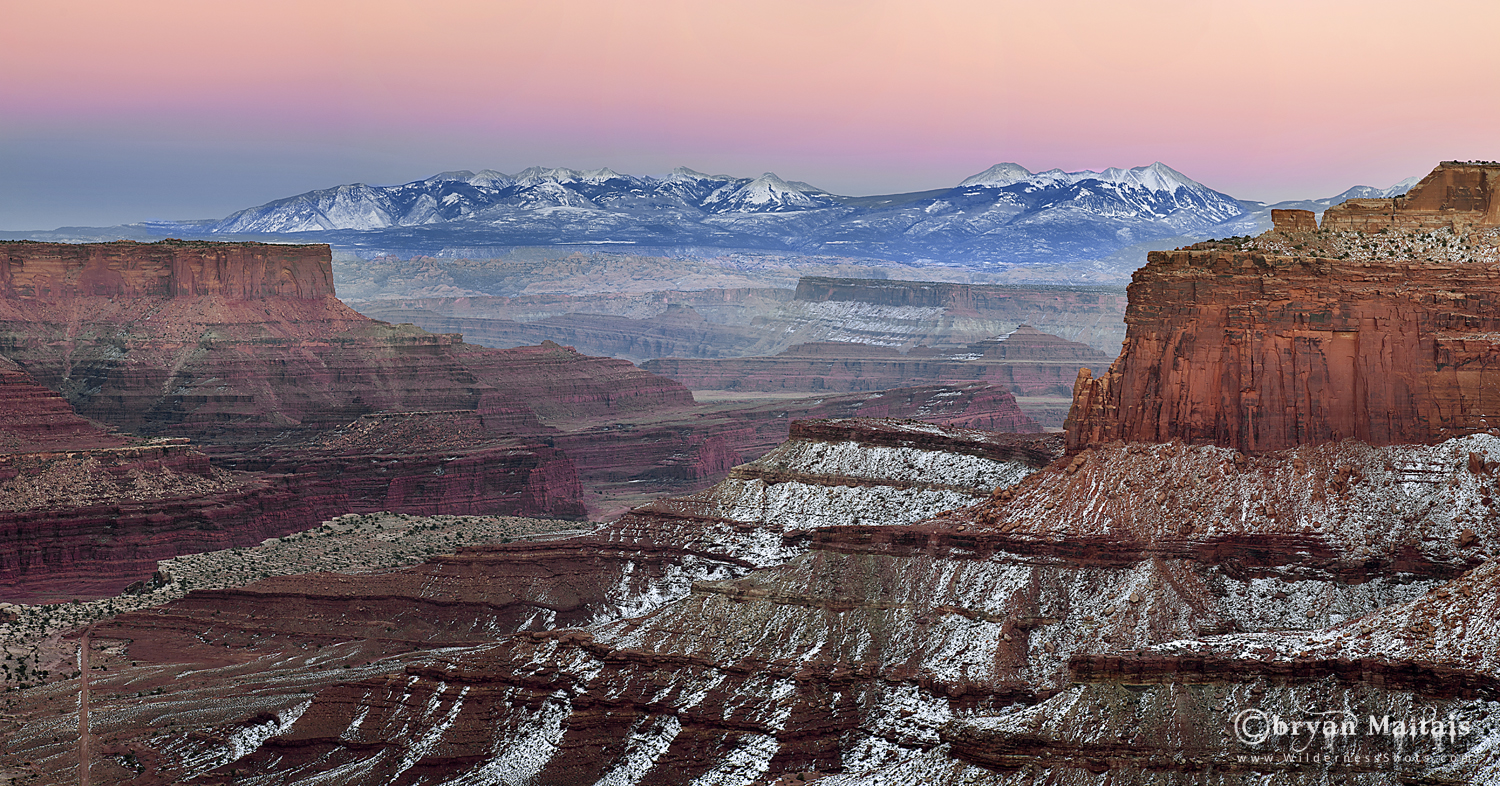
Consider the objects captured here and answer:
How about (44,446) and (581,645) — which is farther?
(44,446)

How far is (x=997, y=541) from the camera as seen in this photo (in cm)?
7775

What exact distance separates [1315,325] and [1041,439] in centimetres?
2821

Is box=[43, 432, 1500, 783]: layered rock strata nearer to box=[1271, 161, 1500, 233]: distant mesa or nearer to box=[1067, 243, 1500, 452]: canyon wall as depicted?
box=[1067, 243, 1500, 452]: canyon wall

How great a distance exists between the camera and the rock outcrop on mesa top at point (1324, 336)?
73688 millimetres

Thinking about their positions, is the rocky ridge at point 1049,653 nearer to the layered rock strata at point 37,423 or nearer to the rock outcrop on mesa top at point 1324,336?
the rock outcrop on mesa top at point 1324,336

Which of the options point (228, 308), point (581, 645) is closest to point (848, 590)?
point (581, 645)

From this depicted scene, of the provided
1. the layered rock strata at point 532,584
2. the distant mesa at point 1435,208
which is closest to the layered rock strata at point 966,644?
the layered rock strata at point 532,584

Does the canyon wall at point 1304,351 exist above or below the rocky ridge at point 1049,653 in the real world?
above

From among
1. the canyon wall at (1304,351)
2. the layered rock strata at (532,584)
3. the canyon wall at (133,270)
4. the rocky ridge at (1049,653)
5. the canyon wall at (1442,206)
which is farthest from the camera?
the canyon wall at (133,270)

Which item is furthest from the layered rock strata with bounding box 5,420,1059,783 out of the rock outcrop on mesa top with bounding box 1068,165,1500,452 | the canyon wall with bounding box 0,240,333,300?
the canyon wall with bounding box 0,240,333,300

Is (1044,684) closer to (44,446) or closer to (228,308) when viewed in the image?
(44,446)

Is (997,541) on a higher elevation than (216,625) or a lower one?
higher

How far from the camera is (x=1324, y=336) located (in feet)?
247

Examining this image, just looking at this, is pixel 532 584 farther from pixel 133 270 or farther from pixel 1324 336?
pixel 133 270
